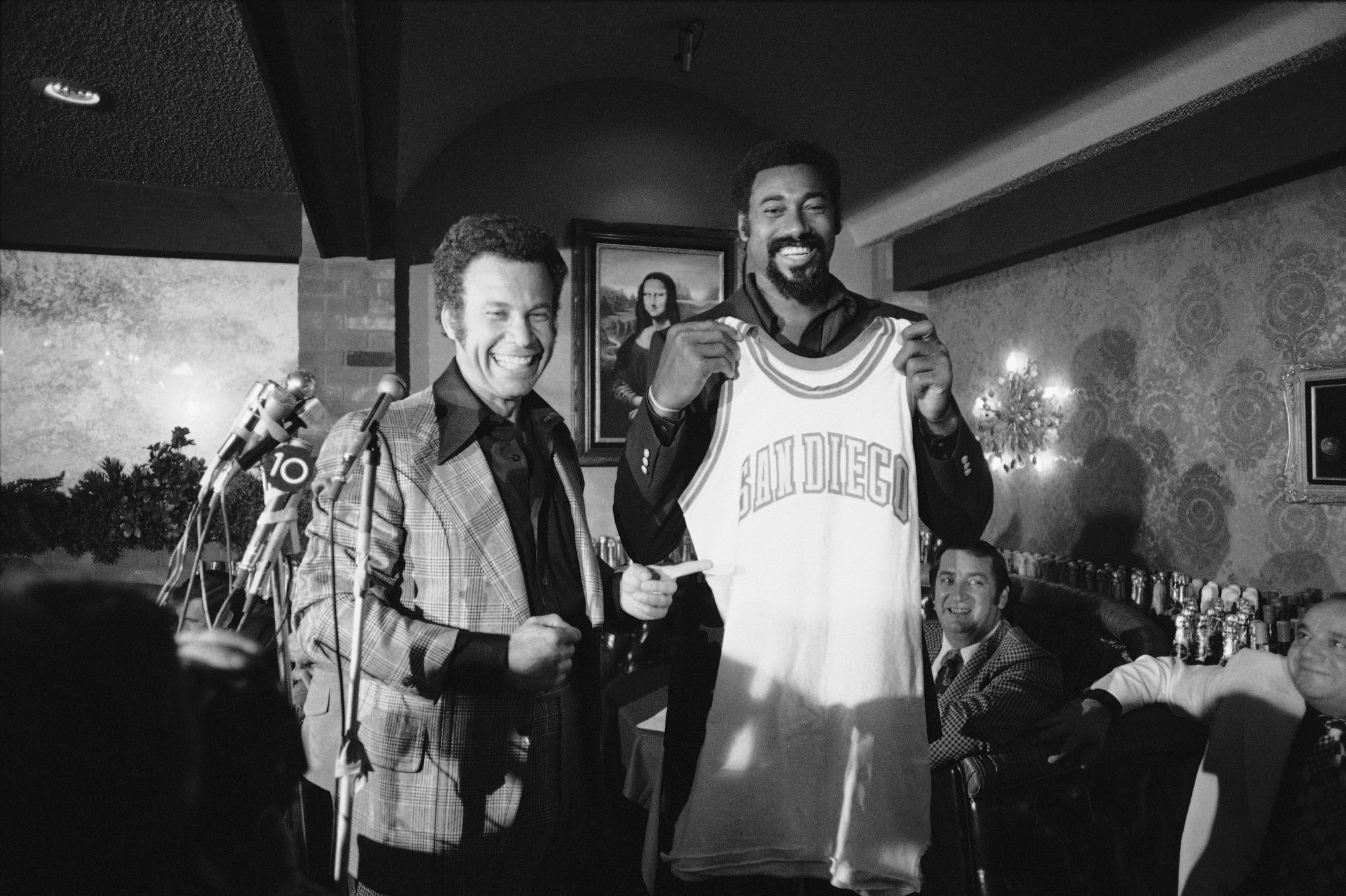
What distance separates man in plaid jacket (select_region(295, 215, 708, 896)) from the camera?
1.28 meters

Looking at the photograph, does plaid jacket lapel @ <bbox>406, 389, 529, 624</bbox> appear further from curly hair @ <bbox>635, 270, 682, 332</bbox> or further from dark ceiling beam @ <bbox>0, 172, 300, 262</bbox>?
dark ceiling beam @ <bbox>0, 172, 300, 262</bbox>

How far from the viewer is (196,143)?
414 centimetres

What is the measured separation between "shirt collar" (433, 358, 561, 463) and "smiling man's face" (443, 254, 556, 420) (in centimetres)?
2

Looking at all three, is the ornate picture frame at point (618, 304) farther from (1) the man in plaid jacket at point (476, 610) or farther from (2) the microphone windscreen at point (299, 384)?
(2) the microphone windscreen at point (299, 384)

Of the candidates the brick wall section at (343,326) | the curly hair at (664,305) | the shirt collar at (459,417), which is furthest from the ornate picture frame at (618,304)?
the shirt collar at (459,417)

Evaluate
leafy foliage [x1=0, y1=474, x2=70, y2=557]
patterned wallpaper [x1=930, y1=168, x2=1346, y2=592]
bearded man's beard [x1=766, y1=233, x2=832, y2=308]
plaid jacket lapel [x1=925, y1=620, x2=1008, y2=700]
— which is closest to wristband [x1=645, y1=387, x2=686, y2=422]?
bearded man's beard [x1=766, y1=233, x2=832, y2=308]

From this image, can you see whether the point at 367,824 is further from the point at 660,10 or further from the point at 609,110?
the point at 609,110

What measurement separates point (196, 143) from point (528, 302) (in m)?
3.57

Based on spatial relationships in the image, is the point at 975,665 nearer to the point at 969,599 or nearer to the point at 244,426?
the point at 969,599

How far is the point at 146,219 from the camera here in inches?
186

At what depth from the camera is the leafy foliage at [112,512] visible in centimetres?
430

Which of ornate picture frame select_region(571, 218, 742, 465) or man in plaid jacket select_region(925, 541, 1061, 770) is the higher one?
ornate picture frame select_region(571, 218, 742, 465)

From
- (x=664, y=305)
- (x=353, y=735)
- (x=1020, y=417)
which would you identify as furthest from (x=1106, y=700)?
(x=664, y=305)

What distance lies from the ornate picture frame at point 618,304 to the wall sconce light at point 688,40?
0.99 meters
